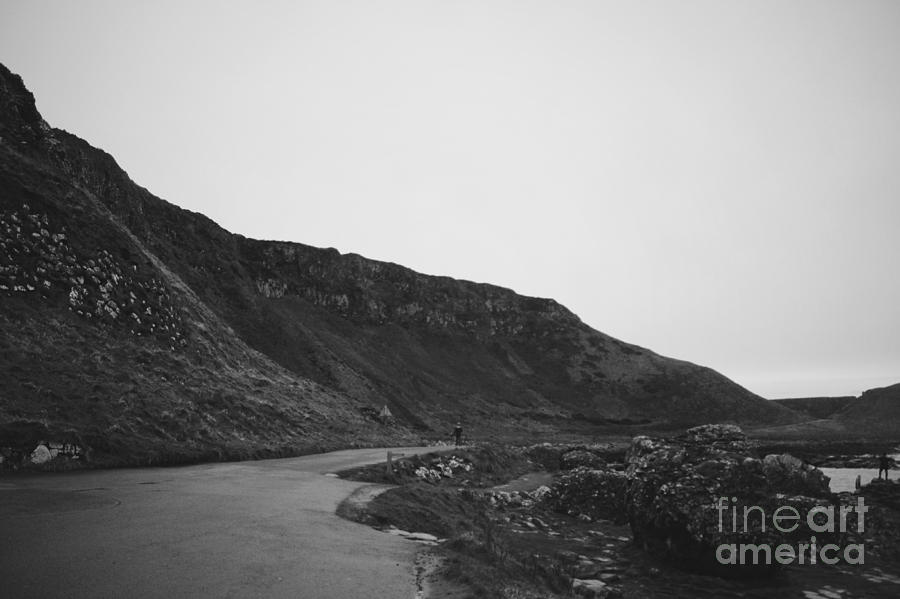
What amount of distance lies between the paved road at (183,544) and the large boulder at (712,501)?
7524 mm

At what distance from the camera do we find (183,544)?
8.55 m

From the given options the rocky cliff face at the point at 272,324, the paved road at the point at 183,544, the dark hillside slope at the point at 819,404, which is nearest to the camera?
the paved road at the point at 183,544

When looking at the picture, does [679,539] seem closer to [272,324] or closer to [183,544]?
[183,544]

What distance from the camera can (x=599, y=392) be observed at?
115562 millimetres

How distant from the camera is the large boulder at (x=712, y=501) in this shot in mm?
12406

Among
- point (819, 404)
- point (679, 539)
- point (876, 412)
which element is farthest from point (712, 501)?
point (819, 404)

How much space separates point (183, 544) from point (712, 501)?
1232 cm

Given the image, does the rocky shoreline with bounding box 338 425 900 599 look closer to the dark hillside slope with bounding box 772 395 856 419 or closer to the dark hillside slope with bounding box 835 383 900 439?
the dark hillside slope with bounding box 835 383 900 439

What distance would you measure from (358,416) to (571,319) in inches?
4097

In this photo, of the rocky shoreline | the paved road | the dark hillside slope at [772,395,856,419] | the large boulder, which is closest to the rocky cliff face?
the paved road

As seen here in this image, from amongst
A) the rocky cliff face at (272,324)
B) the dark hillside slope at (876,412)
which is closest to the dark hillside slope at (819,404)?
the dark hillside slope at (876,412)

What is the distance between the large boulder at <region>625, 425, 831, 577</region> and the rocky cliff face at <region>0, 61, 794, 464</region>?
59.1 ft

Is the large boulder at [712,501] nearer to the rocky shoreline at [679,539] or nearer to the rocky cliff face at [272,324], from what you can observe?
the rocky shoreline at [679,539]

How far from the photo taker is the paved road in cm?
674
